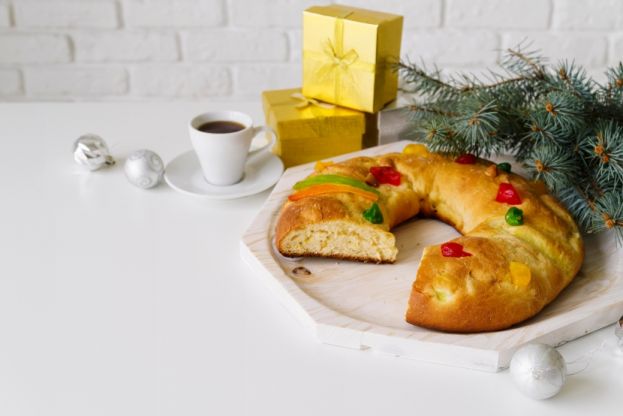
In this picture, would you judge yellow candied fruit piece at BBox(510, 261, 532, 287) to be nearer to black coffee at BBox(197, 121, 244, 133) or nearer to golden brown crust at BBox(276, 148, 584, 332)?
golden brown crust at BBox(276, 148, 584, 332)

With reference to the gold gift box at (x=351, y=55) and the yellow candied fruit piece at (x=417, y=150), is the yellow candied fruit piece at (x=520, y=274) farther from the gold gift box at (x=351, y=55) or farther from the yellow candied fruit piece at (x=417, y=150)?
the gold gift box at (x=351, y=55)

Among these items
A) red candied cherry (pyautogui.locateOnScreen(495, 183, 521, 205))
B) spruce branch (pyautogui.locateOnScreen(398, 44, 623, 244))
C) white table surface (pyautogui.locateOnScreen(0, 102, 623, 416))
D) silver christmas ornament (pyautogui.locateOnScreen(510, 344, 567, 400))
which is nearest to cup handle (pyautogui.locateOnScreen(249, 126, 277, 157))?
white table surface (pyautogui.locateOnScreen(0, 102, 623, 416))

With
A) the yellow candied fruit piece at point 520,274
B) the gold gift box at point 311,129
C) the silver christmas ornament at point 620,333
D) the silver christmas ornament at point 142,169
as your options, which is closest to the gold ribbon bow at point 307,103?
the gold gift box at point 311,129

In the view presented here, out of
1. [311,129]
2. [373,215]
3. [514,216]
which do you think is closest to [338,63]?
[311,129]

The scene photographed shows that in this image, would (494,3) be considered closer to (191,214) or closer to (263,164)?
(263,164)

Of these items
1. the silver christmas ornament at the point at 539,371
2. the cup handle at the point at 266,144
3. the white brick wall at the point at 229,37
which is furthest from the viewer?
the white brick wall at the point at 229,37

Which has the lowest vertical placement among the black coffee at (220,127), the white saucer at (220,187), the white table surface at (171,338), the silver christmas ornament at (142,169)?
the white table surface at (171,338)
